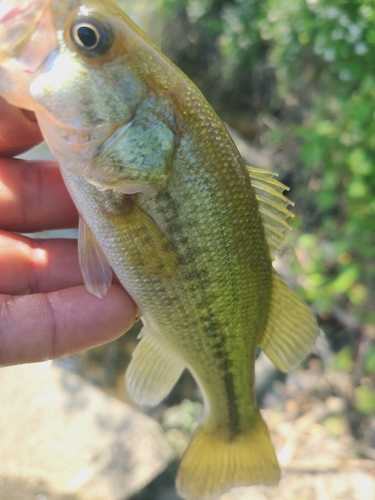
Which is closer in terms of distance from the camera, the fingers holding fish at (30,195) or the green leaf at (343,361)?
the fingers holding fish at (30,195)

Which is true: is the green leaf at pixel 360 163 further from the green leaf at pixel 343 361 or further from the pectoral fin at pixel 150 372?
the pectoral fin at pixel 150 372

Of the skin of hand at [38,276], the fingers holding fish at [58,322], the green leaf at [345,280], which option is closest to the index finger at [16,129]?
the skin of hand at [38,276]

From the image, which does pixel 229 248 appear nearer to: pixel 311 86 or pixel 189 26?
pixel 311 86

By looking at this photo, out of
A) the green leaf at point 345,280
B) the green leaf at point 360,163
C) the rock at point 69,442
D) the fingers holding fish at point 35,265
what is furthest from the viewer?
the green leaf at point 345,280

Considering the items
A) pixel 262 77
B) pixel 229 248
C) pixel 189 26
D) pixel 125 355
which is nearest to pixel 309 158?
pixel 229 248

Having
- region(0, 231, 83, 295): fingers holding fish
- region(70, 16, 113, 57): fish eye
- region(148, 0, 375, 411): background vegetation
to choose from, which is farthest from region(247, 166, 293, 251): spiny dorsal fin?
region(148, 0, 375, 411): background vegetation

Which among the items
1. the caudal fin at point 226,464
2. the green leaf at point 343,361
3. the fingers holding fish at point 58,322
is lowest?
the green leaf at point 343,361

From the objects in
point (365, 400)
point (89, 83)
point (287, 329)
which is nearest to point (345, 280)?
point (365, 400)
